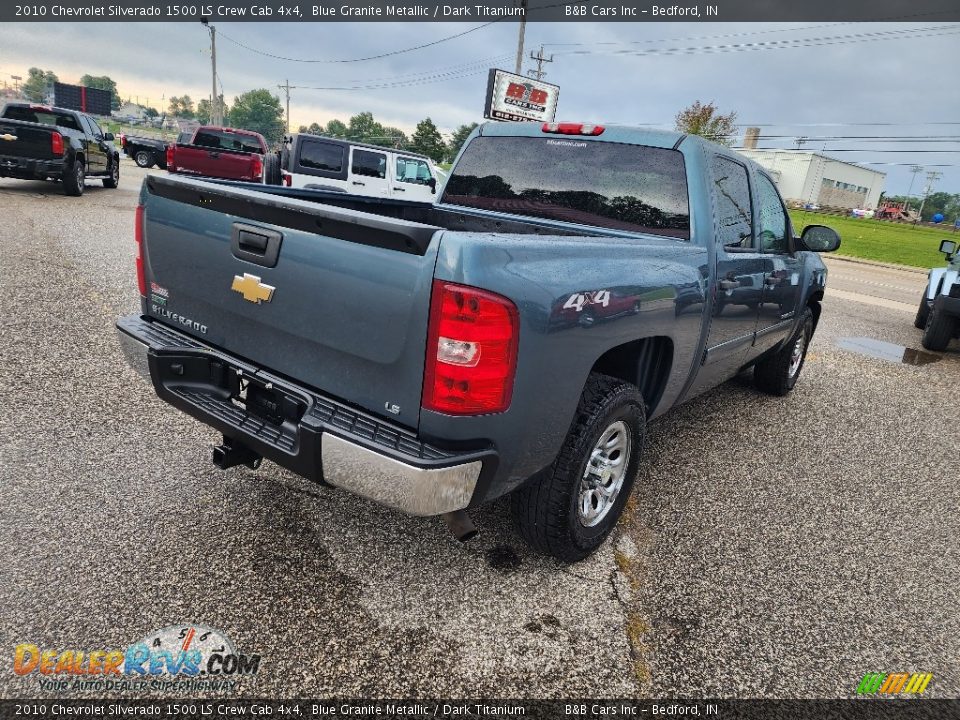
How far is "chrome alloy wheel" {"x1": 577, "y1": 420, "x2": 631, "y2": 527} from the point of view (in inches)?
109

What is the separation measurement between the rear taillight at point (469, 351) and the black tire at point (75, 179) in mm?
14420

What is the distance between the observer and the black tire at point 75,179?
13148mm

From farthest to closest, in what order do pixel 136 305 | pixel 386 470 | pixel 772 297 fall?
pixel 136 305 → pixel 772 297 → pixel 386 470

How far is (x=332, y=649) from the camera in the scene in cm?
216

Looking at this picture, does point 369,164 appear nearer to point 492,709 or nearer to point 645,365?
point 645,365

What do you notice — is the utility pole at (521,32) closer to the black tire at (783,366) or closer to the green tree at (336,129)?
the black tire at (783,366)

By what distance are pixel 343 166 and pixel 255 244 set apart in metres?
Result: 12.9

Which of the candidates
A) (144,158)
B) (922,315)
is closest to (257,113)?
(144,158)

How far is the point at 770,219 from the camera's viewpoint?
4.31 metres

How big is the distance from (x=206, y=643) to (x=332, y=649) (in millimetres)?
434

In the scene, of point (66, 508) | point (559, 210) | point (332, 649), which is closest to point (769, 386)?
point (559, 210)

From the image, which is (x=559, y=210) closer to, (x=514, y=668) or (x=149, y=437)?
(x=514, y=668)

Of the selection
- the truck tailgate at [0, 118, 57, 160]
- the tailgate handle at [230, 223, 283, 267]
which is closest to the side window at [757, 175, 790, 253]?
the tailgate handle at [230, 223, 283, 267]

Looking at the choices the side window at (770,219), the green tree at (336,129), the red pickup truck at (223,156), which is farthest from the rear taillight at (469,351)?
the green tree at (336,129)
